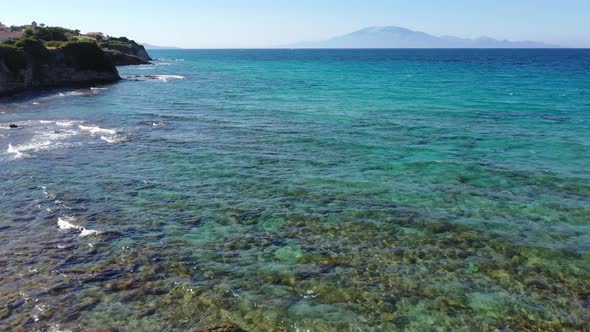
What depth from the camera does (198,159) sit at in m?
26.8

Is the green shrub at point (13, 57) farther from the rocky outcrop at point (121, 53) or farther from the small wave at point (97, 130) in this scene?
the rocky outcrop at point (121, 53)

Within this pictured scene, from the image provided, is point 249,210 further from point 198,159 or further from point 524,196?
point 524,196

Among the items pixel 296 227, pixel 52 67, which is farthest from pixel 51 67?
pixel 296 227

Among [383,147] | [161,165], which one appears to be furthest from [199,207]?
[383,147]

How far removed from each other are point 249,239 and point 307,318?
513cm

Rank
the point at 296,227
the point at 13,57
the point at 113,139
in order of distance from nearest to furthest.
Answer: the point at 296,227 < the point at 113,139 < the point at 13,57

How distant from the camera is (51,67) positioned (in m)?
66.2

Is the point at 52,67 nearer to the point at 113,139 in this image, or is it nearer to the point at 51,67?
the point at 51,67

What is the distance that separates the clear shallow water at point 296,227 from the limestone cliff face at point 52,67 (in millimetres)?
26335

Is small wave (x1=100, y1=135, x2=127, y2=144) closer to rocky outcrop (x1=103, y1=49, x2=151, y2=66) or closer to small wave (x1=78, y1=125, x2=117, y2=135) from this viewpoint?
small wave (x1=78, y1=125, x2=117, y2=135)

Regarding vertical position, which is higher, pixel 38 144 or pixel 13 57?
pixel 13 57

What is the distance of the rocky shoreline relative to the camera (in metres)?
56.0

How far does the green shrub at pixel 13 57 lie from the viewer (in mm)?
54547

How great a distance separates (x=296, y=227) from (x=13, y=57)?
5615 centimetres
